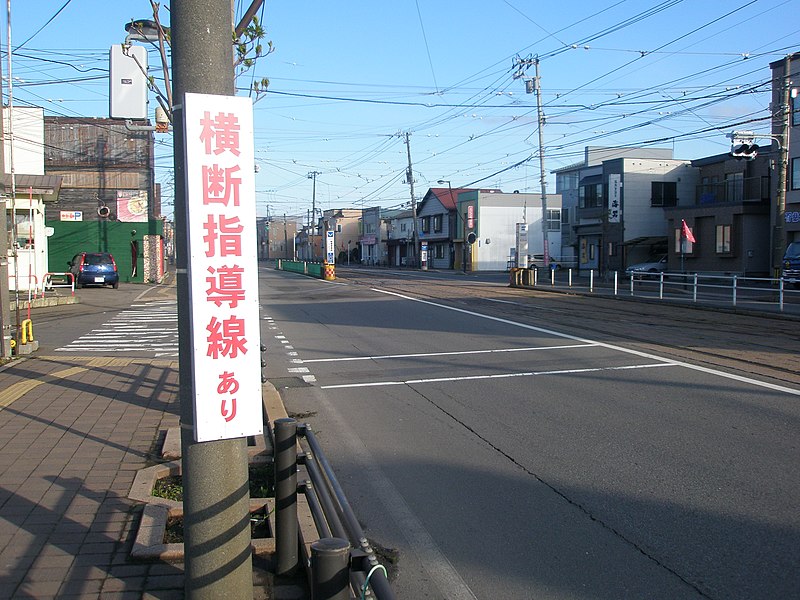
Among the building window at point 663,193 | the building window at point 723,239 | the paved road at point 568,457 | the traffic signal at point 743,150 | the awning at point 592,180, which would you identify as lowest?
the paved road at point 568,457

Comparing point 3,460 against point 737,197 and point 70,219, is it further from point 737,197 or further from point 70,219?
point 737,197

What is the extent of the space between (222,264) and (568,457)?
4657mm

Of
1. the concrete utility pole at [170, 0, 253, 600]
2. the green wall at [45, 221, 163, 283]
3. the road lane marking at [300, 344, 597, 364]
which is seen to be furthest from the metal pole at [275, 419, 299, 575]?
the green wall at [45, 221, 163, 283]

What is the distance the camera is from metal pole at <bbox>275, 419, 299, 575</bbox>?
4.32 metres

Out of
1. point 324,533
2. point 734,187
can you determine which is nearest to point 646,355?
point 324,533

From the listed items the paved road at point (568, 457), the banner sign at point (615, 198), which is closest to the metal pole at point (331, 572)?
the paved road at point (568, 457)

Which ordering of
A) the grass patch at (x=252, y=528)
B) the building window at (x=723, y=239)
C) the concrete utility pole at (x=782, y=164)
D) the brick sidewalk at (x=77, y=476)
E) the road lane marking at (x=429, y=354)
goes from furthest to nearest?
the building window at (x=723, y=239) → the concrete utility pole at (x=782, y=164) → the road lane marking at (x=429, y=354) → the grass patch at (x=252, y=528) → the brick sidewalk at (x=77, y=476)

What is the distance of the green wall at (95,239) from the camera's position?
40.4 meters

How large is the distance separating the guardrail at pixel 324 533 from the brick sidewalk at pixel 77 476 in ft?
2.26

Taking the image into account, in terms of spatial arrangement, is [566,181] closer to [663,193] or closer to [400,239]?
[400,239]

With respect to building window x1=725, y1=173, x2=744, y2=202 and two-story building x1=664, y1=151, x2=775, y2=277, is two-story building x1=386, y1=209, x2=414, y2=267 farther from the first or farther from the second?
building window x1=725, y1=173, x2=744, y2=202

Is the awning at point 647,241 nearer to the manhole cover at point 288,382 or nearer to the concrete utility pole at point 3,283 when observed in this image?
the manhole cover at point 288,382

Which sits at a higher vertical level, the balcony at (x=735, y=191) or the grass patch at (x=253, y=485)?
the balcony at (x=735, y=191)

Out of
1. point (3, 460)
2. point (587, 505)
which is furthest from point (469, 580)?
point (3, 460)
